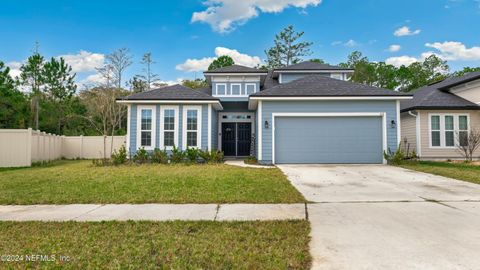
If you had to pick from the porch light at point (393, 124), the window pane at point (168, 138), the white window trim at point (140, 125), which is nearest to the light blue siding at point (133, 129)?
the white window trim at point (140, 125)

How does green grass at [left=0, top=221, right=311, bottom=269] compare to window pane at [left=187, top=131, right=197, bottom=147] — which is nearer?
green grass at [left=0, top=221, right=311, bottom=269]

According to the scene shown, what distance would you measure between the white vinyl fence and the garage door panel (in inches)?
415

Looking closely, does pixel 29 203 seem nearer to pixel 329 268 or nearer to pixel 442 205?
pixel 329 268

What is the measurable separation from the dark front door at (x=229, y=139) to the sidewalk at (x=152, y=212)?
10.7 m

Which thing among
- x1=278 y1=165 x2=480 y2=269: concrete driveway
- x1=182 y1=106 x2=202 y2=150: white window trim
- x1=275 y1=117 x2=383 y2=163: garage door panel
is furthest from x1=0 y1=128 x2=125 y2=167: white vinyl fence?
x1=278 y1=165 x2=480 y2=269: concrete driveway

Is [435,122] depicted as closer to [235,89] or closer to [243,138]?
[243,138]

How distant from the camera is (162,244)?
2939 millimetres

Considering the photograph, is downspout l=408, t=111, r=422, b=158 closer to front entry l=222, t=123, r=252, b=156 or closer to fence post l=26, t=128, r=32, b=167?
front entry l=222, t=123, r=252, b=156

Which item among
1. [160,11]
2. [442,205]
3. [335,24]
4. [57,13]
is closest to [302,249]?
[442,205]

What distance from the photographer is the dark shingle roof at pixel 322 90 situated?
11.3 m

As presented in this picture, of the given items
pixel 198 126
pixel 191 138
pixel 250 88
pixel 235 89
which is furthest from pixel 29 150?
pixel 250 88

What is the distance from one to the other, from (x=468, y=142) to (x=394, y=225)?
12.6 metres

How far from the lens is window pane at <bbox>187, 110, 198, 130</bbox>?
12594mm

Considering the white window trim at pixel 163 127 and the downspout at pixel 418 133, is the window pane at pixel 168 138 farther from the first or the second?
the downspout at pixel 418 133
